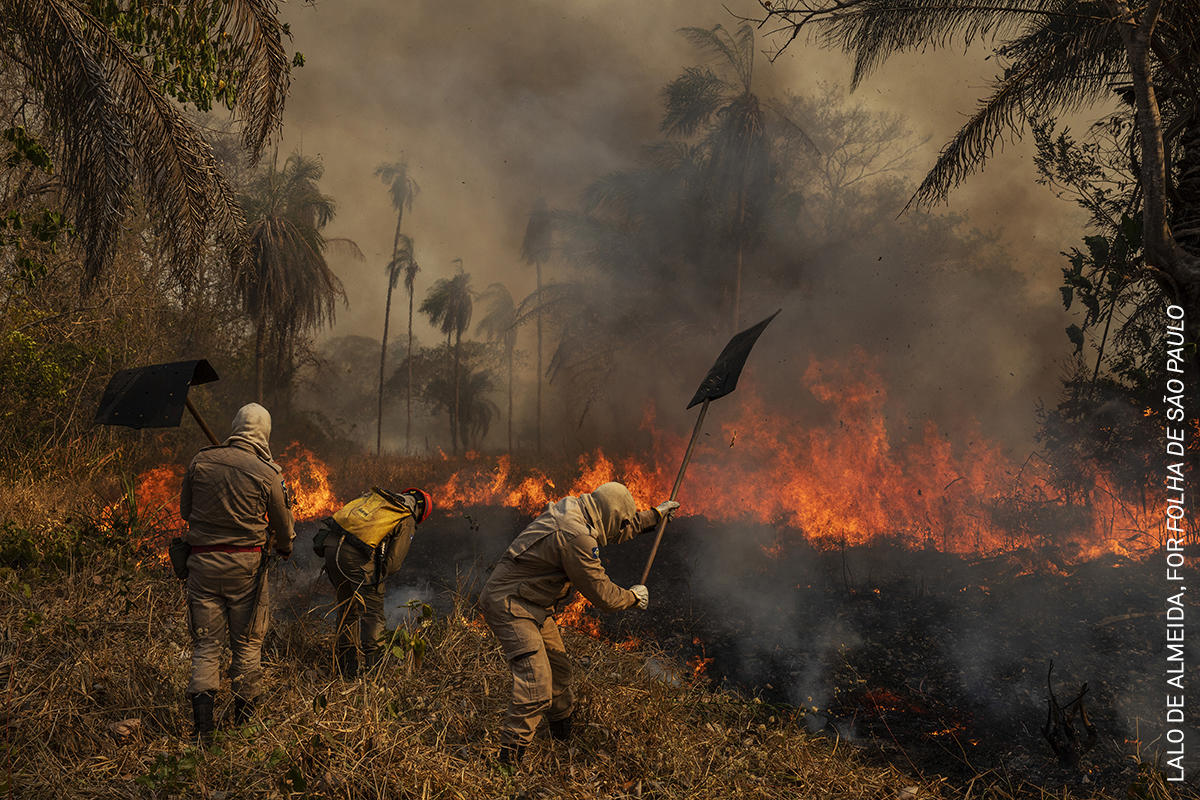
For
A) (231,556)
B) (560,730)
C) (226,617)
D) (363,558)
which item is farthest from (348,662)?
(560,730)

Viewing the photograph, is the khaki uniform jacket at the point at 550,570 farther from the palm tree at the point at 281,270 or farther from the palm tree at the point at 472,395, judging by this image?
the palm tree at the point at 472,395

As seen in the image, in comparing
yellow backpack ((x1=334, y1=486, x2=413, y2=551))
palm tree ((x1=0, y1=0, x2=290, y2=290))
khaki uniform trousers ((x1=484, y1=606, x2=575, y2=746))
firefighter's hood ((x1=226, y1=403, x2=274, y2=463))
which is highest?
palm tree ((x1=0, y1=0, x2=290, y2=290))

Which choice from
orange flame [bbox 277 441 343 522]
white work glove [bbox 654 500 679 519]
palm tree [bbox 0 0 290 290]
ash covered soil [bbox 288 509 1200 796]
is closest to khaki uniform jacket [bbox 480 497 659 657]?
white work glove [bbox 654 500 679 519]

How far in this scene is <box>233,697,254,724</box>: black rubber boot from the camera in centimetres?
370

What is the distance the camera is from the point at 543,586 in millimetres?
3486

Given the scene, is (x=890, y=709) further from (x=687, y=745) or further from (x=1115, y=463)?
(x=1115, y=463)

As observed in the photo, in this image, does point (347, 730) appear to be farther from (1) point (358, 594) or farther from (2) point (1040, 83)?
(2) point (1040, 83)

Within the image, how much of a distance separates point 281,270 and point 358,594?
51.7ft

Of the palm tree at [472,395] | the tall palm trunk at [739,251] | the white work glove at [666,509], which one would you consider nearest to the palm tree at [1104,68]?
the white work glove at [666,509]

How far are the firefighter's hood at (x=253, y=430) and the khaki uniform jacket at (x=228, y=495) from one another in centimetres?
5

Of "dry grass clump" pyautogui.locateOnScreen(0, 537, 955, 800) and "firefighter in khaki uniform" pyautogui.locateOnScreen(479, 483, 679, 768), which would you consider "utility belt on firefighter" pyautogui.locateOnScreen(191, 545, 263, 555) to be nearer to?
"dry grass clump" pyautogui.locateOnScreen(0, 537, 955, 800)

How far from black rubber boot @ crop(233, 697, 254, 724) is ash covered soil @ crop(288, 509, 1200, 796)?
129cm

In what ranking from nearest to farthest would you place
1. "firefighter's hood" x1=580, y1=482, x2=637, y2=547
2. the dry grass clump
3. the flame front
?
the dry grass clump < "firefighter's hood" x1=580, y1=482, x2=637, y2=547 < the flame front

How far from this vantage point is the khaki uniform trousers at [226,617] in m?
3.62
